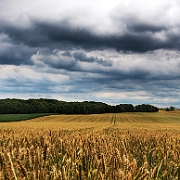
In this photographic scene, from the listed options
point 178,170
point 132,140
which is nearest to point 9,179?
point 178,170

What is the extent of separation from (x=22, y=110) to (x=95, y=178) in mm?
127070

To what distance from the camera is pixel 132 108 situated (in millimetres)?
133750

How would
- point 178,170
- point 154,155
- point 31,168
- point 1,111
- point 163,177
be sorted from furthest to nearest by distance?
point 1,111 → point 154,155 → point 178,170 → point 163,177 → point 31,168

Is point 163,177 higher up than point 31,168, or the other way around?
point 31,168

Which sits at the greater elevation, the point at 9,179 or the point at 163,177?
the point at 9,179

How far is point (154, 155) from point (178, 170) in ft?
5.51

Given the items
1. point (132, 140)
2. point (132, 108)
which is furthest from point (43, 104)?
point (132, 140)

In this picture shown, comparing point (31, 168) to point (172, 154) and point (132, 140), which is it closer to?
point (172, 154)

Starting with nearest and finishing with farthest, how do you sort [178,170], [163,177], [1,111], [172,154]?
1. [163,177]
2. [178,170]
3. [172,154]
4. [1,111]

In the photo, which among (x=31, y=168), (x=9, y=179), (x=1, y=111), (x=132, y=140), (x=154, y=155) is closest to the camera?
(x=9, y=179)

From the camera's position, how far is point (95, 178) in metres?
2.64

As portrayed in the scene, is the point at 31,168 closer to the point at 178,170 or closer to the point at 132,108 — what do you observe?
the point at 178,170

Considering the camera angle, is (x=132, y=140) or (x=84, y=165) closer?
(x=84, y=165)

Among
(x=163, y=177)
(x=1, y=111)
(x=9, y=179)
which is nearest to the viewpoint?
(x=9, y=179)
